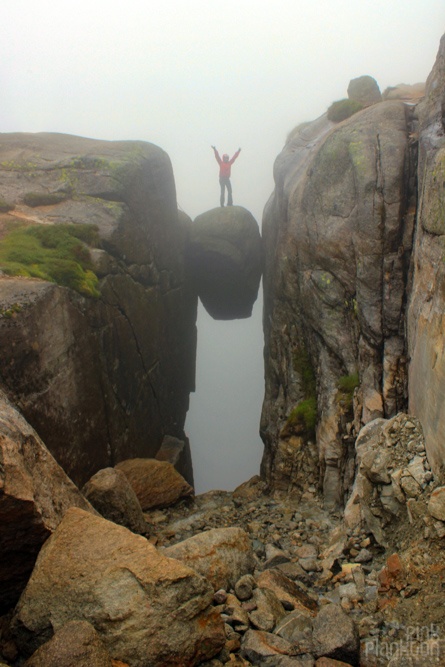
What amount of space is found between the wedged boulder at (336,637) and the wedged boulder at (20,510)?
3.84 m

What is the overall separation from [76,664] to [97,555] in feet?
4.38

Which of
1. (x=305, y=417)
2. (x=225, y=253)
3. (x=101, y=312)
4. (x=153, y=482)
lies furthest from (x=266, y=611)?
(x=225, y=253)

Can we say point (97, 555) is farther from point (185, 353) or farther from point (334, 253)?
point (185, 353)

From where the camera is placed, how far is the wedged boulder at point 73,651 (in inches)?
166

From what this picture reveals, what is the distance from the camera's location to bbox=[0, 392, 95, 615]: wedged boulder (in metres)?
5.62

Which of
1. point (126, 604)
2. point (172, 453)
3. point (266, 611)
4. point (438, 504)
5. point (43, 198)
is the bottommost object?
point (172, 453)

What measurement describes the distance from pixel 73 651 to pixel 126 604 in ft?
2.58

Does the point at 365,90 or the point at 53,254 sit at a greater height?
the point at 365,90

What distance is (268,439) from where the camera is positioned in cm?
2094

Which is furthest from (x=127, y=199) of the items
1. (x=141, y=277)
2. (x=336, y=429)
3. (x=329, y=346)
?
(x=336, y=429)

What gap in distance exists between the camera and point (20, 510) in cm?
564

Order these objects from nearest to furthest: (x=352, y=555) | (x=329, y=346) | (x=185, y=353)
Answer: (x=352, y=555) < (x=329, y=346) < (x=185, y=353)

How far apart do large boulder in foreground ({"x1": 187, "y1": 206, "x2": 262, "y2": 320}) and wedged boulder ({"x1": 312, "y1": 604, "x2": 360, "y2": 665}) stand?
22.3m

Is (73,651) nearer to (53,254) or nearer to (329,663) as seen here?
(329,663)
